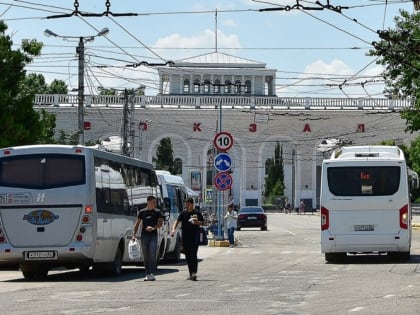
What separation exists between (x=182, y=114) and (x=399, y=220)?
89.1 meters

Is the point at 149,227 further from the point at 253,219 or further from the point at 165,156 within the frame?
the point at 165,156

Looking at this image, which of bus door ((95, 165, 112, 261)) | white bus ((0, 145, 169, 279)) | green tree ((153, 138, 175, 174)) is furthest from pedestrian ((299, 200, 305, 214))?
white bus ((0, 145, 169, 279))

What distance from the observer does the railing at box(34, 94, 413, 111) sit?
112188 millimetres

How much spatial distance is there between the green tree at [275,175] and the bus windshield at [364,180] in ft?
288

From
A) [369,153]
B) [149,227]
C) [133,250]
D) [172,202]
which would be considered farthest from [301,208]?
[149,227]

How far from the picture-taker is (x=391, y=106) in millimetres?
107062

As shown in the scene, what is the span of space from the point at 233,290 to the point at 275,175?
327ft

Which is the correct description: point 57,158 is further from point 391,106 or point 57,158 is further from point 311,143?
point 311,143

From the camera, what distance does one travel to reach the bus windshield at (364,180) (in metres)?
28.0

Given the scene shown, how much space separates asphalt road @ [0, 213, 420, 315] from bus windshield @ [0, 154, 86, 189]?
1892mm

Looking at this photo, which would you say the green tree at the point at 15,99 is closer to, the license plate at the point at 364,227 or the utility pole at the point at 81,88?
the utility pole at the point at 81,88

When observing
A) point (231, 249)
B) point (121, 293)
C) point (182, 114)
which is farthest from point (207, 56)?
point (121, 293)

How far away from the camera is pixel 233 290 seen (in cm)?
1911

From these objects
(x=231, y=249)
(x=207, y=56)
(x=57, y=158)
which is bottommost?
(x=231, y=249)
